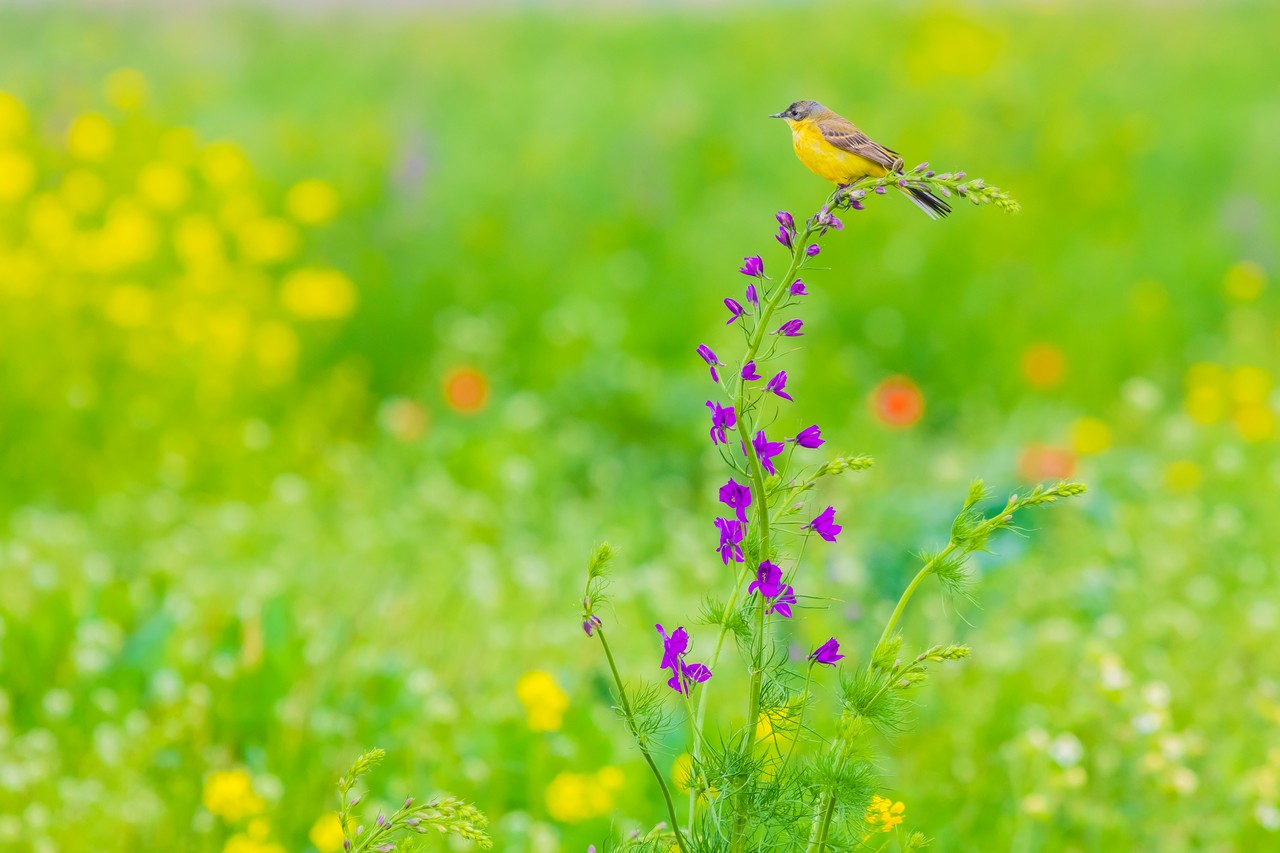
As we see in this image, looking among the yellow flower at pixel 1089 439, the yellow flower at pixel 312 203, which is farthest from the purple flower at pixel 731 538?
the yellow flower at pixel 312 203

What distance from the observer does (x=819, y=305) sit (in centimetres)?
566

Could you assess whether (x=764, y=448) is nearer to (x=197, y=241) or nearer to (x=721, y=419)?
(x=721, y=419)

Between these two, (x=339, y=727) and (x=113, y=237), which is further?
(x=113, y=237)

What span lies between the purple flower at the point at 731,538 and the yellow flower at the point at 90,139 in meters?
5.06

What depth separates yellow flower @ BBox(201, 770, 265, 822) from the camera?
7.83ft

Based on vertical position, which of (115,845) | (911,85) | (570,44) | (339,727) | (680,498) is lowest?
(115,845)

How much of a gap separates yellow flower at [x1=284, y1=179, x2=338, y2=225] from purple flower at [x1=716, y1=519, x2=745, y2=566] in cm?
450

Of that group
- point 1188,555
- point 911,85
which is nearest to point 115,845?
point 1188,555

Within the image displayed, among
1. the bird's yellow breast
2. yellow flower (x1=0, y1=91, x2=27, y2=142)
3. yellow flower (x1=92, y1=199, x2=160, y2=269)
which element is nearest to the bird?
the bird's yellow breast

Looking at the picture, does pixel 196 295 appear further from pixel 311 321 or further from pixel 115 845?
pixel 115 845

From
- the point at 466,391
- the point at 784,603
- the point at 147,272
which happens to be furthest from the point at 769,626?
the point at 147,272

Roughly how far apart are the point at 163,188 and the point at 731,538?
4.66m

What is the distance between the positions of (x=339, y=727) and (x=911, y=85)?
22.5 ft

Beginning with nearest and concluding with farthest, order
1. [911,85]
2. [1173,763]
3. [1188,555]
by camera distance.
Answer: [1173,763] < [1188,555] < [911,85]
